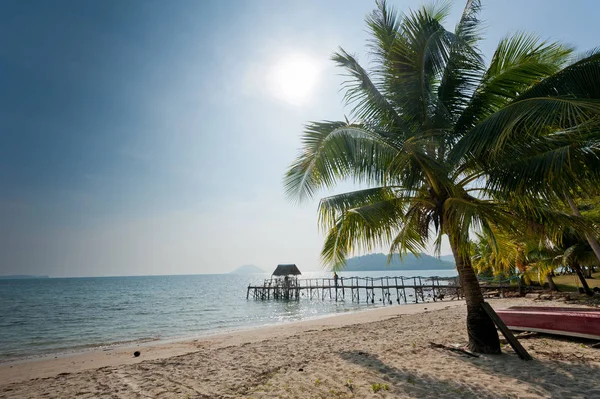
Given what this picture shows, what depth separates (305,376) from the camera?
5.96 metres

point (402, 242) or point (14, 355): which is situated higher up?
point (402, 242)

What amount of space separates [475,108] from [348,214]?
3.40 metres

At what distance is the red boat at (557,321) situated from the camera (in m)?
6.80

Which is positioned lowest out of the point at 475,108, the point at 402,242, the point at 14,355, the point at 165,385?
the point at 14,355

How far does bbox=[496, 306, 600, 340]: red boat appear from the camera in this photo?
268 inches

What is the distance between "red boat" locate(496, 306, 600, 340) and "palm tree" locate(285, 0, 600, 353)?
2.25 meters

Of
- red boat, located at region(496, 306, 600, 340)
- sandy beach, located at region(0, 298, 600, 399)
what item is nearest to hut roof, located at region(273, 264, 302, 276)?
sandy beach, located at region(0, 298, 600, 399)

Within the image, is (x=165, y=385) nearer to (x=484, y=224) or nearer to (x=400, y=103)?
(x=484, y=224)

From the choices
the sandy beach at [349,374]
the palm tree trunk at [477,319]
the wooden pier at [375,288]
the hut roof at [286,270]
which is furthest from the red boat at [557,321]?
the hut roof at [286,270]

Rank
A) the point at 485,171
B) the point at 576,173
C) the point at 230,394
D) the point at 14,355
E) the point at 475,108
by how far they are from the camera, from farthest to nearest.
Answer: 1. the point at 14,355
2. the point at 475,108
3. the point at 485,171
4. the point at 230,394
5. the point at 576,173

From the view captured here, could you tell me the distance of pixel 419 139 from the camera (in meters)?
5.95

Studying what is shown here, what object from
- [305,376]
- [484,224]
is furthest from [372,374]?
[484,224]

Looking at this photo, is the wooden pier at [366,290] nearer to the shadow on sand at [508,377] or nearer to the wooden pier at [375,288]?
the wooden pier at [375,288]

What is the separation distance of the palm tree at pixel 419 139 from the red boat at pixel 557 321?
→ 2246 mm
